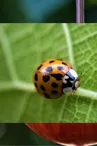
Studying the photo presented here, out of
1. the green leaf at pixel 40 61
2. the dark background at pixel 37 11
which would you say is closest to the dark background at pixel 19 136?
the green leaf at pixel 40 61

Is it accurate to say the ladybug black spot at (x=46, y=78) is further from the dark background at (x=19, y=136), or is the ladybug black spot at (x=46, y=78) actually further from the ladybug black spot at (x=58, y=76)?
the dark background at (x=19, y=136)

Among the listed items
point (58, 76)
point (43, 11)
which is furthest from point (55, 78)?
point (43, 11)

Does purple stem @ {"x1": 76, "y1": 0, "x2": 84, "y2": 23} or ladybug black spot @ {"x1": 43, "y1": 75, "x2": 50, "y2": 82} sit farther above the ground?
purple stem @ {"x1": 76, "y1": 0, "x2": 84, "y2": 23}

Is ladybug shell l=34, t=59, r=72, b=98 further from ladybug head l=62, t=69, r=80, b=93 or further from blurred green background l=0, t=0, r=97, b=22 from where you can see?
blurred green background l=0, t=0, r=97, b=22

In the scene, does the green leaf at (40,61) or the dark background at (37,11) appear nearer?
the green leaf at (40,61)

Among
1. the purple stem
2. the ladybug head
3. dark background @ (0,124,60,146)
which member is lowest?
dark background @ (0,124,60,146)

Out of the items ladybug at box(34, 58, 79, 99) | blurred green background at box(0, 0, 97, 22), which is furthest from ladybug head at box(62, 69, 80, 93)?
blurred green background at box(0, 0, 97, 22)

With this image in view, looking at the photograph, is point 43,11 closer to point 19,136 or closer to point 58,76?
point 58,76
